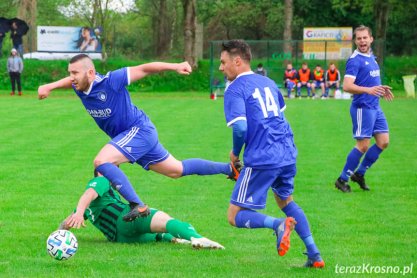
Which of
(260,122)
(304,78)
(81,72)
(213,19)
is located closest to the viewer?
(260,122)

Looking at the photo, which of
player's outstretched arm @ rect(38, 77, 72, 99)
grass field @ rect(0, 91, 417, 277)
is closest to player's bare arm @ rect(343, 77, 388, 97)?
grass field @ rect(0, 91, 417, 277)

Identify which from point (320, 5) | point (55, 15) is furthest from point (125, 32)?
point (320, 5)

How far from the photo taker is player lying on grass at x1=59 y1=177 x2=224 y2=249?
7.73 metres

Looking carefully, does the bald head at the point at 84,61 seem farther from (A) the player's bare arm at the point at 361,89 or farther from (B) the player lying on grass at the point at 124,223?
(A) the player's bare arm at the point at 361,89

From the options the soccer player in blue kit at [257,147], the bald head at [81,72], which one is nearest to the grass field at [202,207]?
the soccer player in blue kit at [257,147]

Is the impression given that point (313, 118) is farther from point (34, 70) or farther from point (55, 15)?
point (55, 15)

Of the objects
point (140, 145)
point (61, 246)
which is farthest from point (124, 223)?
point (61, 246)

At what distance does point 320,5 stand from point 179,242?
5308 centimetres

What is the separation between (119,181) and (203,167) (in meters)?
1.32

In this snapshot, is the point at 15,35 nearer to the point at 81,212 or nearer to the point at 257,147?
the point at 81,212

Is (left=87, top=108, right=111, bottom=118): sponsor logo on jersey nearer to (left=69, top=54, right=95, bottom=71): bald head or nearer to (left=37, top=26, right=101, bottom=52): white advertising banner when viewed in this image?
(left=69, top=54, right=95, bottom=71): bald head

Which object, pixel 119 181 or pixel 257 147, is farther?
pixel 119 181

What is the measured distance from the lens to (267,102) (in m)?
6.97

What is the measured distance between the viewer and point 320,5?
59688mm
